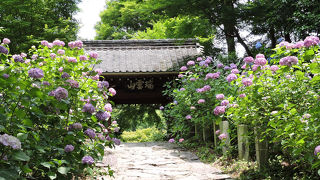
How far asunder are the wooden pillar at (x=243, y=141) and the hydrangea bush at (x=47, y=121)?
67.7 inches

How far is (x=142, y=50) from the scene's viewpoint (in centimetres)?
1127

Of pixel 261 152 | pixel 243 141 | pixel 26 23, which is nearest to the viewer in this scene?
pixel 261 152

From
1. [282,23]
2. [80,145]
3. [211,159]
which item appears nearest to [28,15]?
[282,23]

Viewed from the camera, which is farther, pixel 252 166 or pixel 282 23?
pixel 282 23

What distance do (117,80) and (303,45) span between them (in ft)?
24.4

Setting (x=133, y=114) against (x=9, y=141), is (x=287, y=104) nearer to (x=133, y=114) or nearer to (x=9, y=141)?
(x=9, y=141)

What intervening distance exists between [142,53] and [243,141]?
293 inches

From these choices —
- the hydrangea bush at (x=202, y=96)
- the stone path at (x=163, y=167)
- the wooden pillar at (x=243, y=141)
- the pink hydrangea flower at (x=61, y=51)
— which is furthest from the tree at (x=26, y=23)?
the wooden pillar at (x=243, y=141)

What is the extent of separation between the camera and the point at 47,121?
262 centimetres

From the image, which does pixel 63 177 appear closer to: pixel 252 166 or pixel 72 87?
pixel 72 87

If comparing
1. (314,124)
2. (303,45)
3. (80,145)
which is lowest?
(80,145)

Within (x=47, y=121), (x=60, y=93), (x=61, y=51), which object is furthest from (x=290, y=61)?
(x=61, y=51)

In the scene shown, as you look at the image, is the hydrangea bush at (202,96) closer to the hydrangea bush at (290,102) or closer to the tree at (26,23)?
the hydrangea bush at (290,102)

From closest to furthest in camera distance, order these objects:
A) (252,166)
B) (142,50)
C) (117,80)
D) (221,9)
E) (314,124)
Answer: (314,124) → (252,166) → (221,9) → (117,80) → (142,50)
